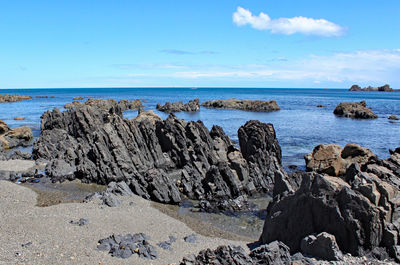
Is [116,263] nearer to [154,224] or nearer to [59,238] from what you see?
[59,238]

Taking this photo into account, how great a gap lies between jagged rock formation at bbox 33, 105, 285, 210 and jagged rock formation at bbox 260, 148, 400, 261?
9.18 m

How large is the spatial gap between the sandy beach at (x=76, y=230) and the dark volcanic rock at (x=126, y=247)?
1.20 feet

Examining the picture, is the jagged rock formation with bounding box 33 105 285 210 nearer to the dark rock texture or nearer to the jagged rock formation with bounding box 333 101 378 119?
the dark rock texture

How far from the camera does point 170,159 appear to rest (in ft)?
149

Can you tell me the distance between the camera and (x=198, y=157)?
40094 mm

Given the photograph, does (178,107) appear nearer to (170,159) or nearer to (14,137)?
(14,137)

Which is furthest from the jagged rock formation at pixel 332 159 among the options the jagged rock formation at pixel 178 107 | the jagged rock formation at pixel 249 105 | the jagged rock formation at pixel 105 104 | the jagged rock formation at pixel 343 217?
the jagged rock formation at pixel 178 107

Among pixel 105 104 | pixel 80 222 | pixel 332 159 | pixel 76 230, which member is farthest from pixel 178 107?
pixel 76 230

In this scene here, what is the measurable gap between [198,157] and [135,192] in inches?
411

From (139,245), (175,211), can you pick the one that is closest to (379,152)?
(175,211)

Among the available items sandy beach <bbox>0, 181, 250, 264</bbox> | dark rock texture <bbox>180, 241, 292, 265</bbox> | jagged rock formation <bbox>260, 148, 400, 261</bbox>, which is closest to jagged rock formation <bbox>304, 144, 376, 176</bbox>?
jagged rock formation <bbox>260, 148, 400, 261</bbox>

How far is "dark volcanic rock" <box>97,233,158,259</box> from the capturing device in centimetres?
1944

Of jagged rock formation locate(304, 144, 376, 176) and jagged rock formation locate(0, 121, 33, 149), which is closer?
jagged rock formation locate(304, 144, 376, 176)

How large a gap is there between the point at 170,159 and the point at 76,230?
23.4 metres
